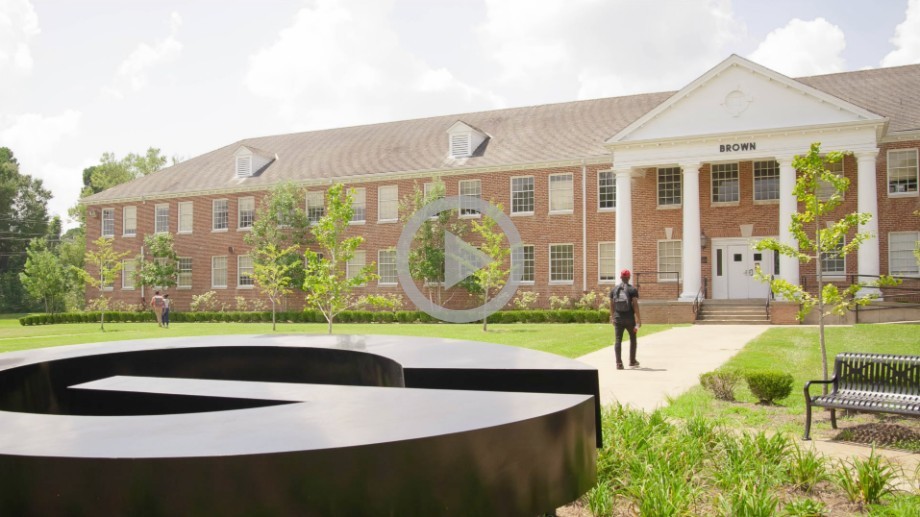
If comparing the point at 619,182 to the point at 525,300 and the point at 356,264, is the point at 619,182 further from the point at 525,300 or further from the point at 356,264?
the point at 356,264

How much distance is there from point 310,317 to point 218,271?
953 centimetres

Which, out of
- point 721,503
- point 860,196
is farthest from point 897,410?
point 860,196

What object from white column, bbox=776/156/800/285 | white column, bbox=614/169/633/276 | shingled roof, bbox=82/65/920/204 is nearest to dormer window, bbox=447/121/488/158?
shingled roof, bbox=82/65/920/204

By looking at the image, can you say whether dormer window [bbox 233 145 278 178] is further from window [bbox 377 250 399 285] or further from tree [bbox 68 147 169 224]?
tree [bbox 68 147 169 224]

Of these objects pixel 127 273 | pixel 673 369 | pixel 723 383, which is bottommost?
pixel 673 369

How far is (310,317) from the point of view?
34969 mm

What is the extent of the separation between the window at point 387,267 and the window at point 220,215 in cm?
1040

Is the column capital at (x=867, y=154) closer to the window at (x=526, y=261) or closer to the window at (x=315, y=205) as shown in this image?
the window at (x=526, y=261)

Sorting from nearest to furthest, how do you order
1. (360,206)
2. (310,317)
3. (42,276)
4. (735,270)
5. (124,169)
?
1. (735,270)
2. (310,317)
3. (360,206)
4. (42,276)
5. (124,169)

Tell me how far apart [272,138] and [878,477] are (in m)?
44.8

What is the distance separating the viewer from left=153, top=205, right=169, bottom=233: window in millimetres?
43312

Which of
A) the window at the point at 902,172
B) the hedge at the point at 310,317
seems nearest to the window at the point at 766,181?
the window at the point at 902,172

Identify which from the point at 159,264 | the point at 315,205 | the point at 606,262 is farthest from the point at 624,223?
the point at 159,264

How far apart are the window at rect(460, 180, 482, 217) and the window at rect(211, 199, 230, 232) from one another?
1488 cm
